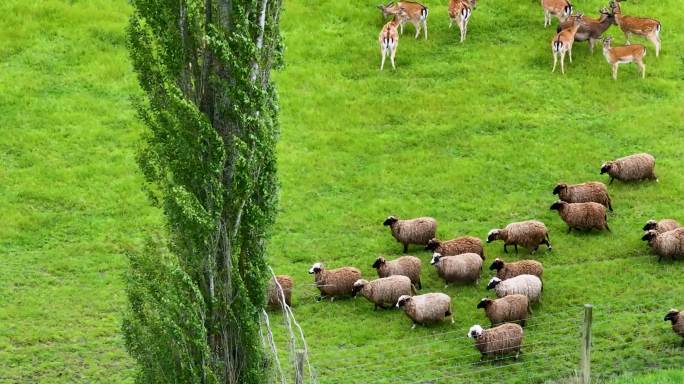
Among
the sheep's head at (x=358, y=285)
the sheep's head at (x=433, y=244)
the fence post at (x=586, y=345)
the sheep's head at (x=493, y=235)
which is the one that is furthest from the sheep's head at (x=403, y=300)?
the fence post at (x=586, y=345)

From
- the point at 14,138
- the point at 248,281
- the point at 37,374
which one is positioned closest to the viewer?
the point at 248,281

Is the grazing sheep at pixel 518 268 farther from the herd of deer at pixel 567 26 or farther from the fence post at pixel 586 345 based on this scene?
the herd of deer at pixel 567 26

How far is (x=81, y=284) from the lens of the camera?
79.0 feet

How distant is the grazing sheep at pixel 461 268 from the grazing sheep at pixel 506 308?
182 centimetres

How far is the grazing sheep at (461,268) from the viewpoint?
23250mm

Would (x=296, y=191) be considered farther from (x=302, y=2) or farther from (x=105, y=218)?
(x=302, y=2)

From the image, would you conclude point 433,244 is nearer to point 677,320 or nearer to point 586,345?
point 677,320

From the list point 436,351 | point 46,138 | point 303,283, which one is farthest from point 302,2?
point 436,351

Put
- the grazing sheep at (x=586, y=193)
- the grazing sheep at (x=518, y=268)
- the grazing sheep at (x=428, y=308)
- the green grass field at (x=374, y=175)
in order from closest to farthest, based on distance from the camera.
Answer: the green grass field at (x=374, y=175), the grazing sheep at (x=428, y=308), the grazing sheep at (x=518, y=268), the grazing sheep at (x=586, y=193)

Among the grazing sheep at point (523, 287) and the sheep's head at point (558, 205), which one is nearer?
the grazing sheep at point (523, 287)

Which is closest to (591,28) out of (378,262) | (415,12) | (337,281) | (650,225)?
(415,12)

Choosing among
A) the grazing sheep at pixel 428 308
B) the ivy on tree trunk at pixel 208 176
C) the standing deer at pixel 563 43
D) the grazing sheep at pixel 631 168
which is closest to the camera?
the ivy on tree trunk at pixel 208 176

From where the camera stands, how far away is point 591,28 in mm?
34156

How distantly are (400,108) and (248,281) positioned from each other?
16.5 meters
